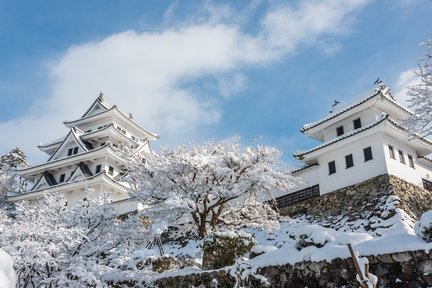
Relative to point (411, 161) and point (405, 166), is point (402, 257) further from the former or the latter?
point (411, 161)

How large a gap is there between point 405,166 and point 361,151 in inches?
99.8

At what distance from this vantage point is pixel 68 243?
13023mm

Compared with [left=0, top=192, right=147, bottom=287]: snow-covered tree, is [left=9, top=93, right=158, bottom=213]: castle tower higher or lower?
higher

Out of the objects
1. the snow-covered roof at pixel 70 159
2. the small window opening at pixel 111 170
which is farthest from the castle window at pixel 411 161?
the small window opening at pixel 111 170

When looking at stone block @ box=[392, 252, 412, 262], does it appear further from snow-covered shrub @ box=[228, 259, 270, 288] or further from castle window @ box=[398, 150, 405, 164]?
castle window @ box=[398, 150, 405, 164]

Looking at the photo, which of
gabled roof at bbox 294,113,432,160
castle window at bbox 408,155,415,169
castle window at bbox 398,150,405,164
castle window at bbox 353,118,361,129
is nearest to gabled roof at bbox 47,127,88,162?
gabled roof at bbox 294,113,432,160

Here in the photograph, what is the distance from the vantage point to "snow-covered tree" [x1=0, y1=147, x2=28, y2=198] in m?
37.8

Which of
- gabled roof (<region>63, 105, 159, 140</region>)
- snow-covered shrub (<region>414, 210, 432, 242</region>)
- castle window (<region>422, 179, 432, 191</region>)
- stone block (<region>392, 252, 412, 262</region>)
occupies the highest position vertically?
gabled roof (<region>63, 105, 159, 140</region>)

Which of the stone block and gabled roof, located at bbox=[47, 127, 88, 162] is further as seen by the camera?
gabled roof, located at bbox=[47, 127, 88, 162]

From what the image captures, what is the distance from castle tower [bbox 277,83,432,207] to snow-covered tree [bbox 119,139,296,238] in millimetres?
5853

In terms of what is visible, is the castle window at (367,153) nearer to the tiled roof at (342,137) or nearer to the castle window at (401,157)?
the tiled roof at (342,137)

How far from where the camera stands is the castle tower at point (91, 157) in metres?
31.3

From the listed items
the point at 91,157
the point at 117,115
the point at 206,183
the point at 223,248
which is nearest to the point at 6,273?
the point at 223,248

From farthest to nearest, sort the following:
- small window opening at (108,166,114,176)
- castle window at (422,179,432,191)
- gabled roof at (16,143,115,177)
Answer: small window opening at (108,166,114,176) < gabled roof at (16,143,115,177) < castle window at (422,179,432,191)
